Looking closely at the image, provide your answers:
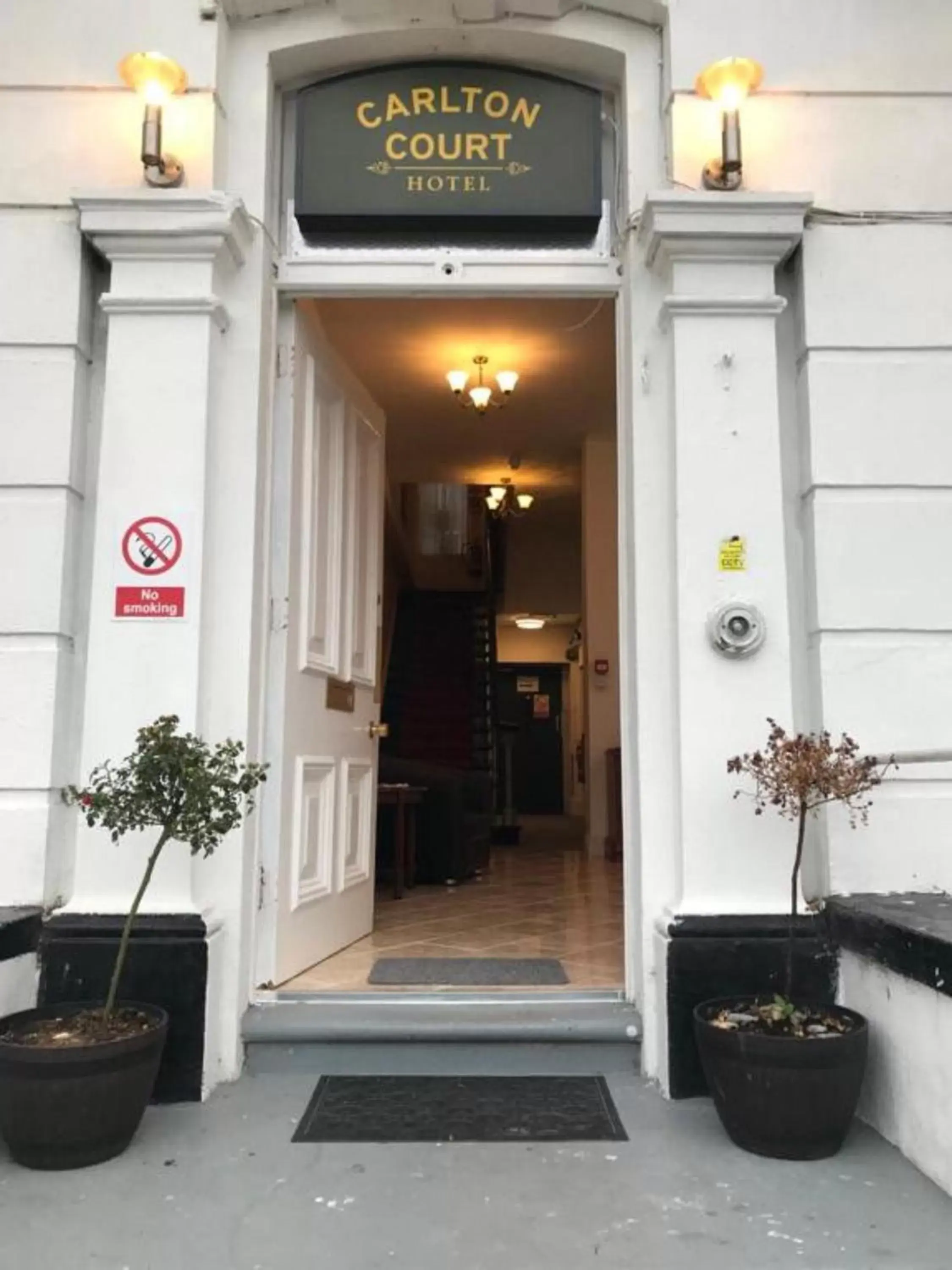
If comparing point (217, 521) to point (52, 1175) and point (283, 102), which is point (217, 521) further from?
point (52, 1175)

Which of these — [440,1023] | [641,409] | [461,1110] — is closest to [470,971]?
[440,1023]

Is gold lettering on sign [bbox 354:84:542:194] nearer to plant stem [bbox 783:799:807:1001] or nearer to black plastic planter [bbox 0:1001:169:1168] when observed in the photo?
plant stem [bbox 783:799:807:1001]

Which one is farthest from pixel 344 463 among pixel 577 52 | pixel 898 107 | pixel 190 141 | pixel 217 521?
pixel 898 107

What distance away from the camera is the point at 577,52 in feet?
10.8

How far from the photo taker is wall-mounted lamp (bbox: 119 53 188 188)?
9.67 feet

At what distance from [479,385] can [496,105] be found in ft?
8.41

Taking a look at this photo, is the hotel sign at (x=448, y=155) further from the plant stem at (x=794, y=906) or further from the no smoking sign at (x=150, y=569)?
the plant stem at (x=794, y=906)

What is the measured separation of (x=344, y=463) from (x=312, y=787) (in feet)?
4.41

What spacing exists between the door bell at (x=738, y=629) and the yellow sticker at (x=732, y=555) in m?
0.12

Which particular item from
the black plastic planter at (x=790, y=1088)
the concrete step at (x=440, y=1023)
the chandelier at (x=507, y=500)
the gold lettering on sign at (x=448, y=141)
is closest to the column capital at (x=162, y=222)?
Answer: the gold lettering on sign at (x=448, y=141)

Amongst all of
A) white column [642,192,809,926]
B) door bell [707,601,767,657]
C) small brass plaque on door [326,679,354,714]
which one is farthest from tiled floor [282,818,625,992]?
door bell [707,601,767,657]

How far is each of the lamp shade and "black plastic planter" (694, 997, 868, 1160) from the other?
316 centimetres

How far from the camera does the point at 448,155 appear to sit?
3336 mm

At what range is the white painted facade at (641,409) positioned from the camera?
9.37 feet
